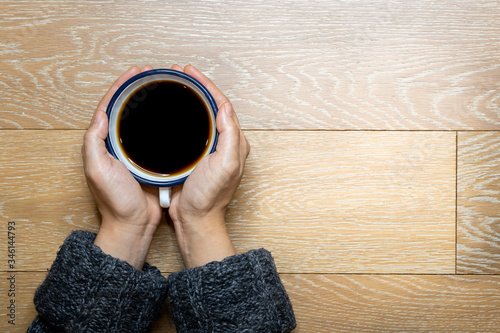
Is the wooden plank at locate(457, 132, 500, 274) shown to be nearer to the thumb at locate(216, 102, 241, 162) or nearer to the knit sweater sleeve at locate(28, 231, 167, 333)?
the thumb at locate(216, 102, 241, 162)

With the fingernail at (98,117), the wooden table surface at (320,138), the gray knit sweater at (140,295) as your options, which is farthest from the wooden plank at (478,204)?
the fingernail at (98,117)

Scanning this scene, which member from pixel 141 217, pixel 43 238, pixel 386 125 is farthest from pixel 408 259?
pixel 43 238

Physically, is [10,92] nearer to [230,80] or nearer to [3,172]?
[3,172]

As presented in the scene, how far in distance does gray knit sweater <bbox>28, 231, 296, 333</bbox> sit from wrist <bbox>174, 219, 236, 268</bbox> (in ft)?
0.14

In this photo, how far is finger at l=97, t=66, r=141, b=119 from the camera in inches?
27.7

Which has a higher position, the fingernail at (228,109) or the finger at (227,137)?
the fingernail at (228,109)

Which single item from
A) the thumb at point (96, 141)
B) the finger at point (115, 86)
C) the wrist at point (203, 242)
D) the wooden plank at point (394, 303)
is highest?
the finger at point (115, 86)

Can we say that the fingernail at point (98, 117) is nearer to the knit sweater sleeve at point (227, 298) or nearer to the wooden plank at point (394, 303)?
the knit sweater sleeve at point (227, 298)

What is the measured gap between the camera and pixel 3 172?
76 cm

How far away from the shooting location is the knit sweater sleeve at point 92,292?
2.16ft

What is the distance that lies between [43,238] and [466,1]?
865mm

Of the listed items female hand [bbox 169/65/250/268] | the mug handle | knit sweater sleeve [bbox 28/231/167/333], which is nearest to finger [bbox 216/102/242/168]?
female hand [bbox 169/65/250/268]

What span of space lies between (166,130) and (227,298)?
0.29 metres

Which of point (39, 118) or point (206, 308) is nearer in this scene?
point (206, 308)
